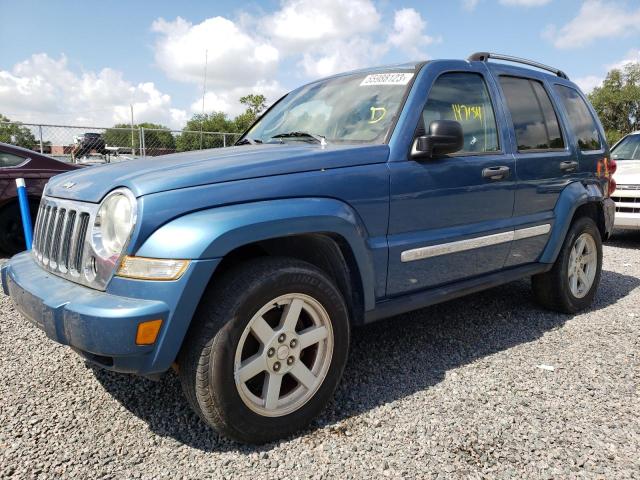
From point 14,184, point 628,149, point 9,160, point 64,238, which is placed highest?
point 628,149

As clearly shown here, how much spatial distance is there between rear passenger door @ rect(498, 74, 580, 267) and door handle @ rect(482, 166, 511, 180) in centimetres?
19

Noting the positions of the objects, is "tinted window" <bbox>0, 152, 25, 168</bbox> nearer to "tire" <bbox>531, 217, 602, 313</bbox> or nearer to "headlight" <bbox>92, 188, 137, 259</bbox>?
"headlight" <bbox>92, 188, 137, 259</bbox>

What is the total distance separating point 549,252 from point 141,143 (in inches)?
412

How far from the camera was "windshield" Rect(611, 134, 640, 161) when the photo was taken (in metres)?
8.29

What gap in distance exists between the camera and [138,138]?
39.2ft

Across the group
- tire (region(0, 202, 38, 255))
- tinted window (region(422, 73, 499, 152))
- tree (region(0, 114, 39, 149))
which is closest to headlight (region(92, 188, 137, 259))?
tinted window (region(422, 73, 499, 152))

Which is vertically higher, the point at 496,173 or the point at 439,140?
the point at 439,140

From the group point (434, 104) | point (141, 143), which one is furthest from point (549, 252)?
point (141, 143)

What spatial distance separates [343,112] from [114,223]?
1.60 metres

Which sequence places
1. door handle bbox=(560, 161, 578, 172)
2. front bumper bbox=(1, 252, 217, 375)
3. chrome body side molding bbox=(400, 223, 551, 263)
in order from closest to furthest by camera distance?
1. front bumper bbox=(1, 252, 217, 375)
2. chrome body side molding bbox=(400, 223, 551, 263)
3. door handle bbox=(560, 161, 578, 172)

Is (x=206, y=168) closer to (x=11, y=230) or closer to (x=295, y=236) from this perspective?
(x=295, y=236)

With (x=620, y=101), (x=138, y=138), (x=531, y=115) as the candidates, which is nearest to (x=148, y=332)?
(x=531, y=115)

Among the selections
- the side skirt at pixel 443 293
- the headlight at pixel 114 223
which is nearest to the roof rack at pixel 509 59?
the side skirt at pixel 443 293

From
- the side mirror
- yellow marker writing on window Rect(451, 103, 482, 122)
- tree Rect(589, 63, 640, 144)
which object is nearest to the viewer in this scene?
the side mirror
